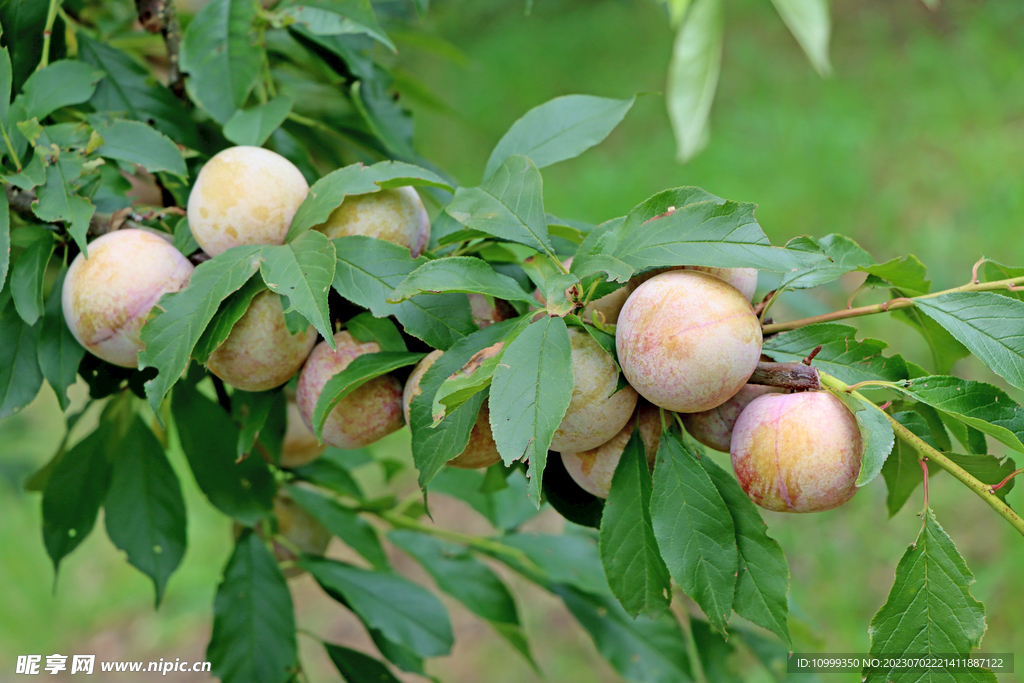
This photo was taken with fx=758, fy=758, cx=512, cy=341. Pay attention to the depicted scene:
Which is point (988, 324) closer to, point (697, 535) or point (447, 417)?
point (697, 535)

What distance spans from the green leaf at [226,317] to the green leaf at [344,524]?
1.40 feet


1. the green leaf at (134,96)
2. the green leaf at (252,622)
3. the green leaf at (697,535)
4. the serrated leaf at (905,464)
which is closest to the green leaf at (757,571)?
the green leaf at (697,535)

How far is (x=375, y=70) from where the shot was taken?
878 mm

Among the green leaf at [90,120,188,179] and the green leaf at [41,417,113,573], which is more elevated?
the green leaf at [90,120,188,179]

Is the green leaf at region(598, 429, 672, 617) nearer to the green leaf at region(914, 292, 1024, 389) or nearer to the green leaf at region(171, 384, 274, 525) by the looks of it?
the green leaf at region(914, 292, 1024, 389)

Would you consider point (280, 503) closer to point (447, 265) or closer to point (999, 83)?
point (447, 265)

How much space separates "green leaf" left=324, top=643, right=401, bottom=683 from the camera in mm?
973

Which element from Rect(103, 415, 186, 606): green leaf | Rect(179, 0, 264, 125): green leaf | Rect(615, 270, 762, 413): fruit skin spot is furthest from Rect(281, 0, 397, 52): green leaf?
Rect(103, 415, 186, 606): green leaf

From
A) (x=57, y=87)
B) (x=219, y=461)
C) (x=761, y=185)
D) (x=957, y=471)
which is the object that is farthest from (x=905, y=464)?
(x=761, y=185)

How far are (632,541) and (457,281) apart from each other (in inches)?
9.4

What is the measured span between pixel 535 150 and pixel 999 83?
2887mm

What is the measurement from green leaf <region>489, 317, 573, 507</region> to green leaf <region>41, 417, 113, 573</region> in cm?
62

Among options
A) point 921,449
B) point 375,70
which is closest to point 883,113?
point 375,70

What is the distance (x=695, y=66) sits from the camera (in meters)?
0.83
